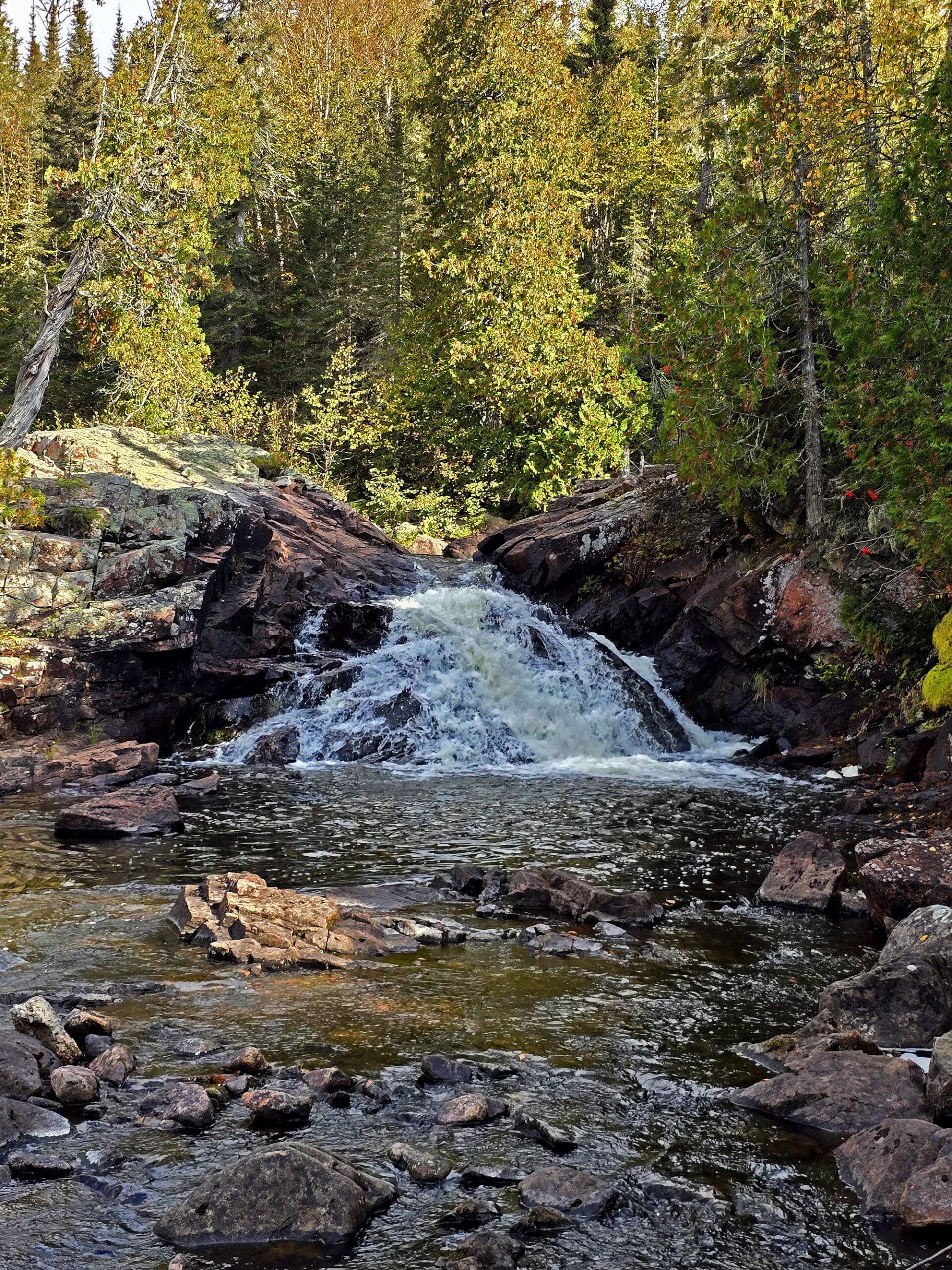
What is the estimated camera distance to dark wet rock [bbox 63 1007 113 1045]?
679 centimetres

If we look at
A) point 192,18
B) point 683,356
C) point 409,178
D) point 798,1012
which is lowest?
point 798,1012

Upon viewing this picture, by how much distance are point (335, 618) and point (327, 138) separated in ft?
125

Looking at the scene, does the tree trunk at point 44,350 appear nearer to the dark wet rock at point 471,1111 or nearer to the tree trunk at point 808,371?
the tree trunk at point 808,371

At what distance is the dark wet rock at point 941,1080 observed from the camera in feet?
18.8

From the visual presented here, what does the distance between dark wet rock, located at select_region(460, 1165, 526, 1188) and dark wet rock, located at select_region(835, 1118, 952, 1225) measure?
5.73 ft

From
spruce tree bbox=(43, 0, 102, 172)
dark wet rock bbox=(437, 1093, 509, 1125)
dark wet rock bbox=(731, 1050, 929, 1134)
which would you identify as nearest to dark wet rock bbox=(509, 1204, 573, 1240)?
dark wet rock bbox=(437, 1093, 509, 1125)

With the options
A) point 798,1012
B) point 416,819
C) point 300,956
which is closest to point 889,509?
point 416,819

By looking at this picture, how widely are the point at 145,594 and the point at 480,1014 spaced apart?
13.7 meters

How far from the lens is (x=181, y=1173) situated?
5250 mm

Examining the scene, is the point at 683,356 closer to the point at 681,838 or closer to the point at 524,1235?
the point at 681,838

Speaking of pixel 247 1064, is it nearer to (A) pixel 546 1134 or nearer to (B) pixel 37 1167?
(B) pixel 37 1167

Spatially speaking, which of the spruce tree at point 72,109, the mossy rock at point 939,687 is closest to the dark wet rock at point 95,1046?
the mossy rock at point 939,687

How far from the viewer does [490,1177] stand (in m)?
5.29

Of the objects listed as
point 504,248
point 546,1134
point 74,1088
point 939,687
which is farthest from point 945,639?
point 504,248
